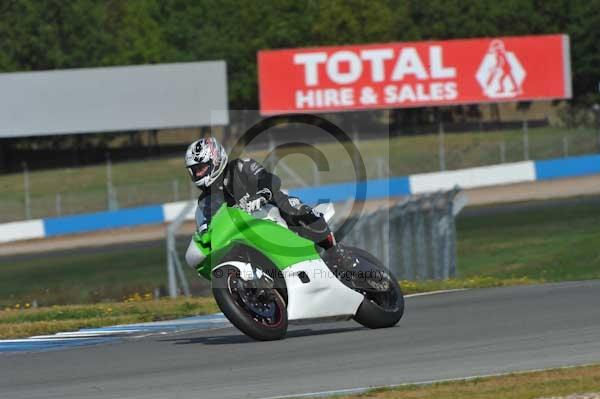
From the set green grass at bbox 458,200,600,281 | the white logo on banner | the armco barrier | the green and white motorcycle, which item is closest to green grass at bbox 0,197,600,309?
green grass at bbox 458,200,600,281

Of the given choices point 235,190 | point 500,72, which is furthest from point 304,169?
point 235,190

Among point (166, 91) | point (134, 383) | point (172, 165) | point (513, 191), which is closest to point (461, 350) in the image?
point (134, 383)

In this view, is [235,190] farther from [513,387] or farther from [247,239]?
[513,387]

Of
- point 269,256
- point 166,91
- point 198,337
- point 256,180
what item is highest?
point 166,91

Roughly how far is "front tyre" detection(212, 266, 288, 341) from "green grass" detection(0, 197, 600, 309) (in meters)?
5.66

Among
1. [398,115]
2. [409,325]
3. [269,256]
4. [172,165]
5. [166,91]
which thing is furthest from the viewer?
[398,115]

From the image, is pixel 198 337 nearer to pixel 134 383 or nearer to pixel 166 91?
pixel 134 383

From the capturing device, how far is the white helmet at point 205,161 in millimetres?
9719

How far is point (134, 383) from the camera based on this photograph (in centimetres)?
841

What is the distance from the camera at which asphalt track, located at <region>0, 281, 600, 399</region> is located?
8109 millimetres

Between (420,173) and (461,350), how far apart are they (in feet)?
95.2

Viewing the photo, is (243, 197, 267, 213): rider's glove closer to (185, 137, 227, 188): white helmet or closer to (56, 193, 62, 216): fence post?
(185, 137, 227, 188): white helmet

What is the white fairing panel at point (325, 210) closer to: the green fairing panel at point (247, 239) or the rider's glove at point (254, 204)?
the green fairing panel at point (247, 239)

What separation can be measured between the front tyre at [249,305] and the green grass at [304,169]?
24129mm
